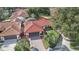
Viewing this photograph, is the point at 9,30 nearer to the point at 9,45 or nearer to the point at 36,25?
the point at 9,45

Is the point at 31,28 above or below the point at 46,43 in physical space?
above

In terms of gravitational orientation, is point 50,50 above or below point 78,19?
below

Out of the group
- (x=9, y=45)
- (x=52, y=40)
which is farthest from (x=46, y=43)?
(x=9, y=45)

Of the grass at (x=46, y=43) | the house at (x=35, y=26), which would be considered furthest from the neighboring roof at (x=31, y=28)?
the grass at (x=46, y=43)

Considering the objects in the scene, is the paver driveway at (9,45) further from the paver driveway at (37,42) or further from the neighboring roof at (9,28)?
the paver driveway at (37,42)
